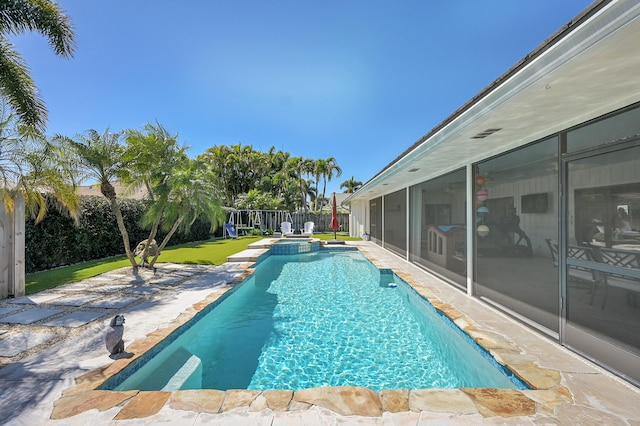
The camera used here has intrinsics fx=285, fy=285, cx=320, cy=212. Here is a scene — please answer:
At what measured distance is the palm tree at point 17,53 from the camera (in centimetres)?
697

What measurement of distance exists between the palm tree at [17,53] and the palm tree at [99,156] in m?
1.00

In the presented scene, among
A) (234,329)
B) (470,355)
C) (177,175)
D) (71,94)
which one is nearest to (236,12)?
(177,175)

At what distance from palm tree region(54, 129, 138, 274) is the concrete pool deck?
14.9ft

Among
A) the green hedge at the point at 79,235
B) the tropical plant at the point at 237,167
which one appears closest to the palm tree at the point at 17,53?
the green hedge at the point at 79,235

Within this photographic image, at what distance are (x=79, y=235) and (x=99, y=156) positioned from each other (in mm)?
4673

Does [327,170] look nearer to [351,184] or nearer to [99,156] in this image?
[351,184]

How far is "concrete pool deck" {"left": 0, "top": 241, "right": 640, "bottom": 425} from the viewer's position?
2.56 meters

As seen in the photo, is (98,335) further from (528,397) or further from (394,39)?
(394,39)

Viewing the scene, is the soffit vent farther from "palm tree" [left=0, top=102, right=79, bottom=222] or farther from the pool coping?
"palm tree" [left=0, top=102, right=79, bottom=222]

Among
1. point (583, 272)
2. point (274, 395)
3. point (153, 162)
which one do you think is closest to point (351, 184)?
point (153, 162)

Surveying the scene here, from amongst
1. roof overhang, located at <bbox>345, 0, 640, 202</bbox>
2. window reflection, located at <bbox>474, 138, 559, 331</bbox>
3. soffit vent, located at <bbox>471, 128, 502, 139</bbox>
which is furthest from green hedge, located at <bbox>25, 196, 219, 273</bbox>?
window reflection, located at <bbox>474, 138, 559, 331</bbox>

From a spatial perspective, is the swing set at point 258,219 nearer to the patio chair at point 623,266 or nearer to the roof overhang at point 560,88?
the roof overhang at point 560,88

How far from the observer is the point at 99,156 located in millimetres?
8055

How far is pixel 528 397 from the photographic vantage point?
2828 millimetres
